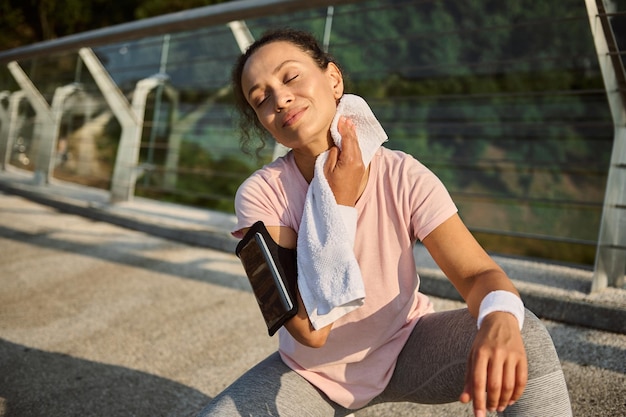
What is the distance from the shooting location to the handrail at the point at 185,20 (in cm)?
256

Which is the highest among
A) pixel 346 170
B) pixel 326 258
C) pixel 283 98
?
pixel 283 98

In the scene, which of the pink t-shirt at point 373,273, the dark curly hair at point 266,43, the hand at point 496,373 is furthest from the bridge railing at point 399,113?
the hand at point 496,373

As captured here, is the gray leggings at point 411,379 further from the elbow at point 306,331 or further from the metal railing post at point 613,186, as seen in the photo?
the metal railing post at point 613,186

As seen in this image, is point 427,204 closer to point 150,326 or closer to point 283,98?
point 283,98

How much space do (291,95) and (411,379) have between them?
0.63 m

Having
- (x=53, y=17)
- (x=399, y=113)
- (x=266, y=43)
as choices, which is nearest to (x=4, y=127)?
(x=399, y=113)

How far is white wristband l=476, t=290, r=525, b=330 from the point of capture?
3.07 ft

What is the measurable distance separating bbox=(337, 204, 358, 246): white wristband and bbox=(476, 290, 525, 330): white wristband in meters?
0.27

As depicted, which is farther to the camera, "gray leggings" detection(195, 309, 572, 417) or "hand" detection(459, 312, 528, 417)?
"gray leggings" detection(195, 309, 572, 417)

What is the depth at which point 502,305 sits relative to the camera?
94cm

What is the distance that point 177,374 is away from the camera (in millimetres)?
1837

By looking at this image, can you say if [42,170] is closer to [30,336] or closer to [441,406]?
[30,336]

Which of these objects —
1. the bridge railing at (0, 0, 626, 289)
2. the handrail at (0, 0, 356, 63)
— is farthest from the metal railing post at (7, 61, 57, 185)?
the handrail at (0, 0, 356, 63)

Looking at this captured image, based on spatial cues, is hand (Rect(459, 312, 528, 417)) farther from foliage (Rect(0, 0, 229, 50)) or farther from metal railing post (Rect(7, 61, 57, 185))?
foliage (Rect(0, 0, 229, 50))
